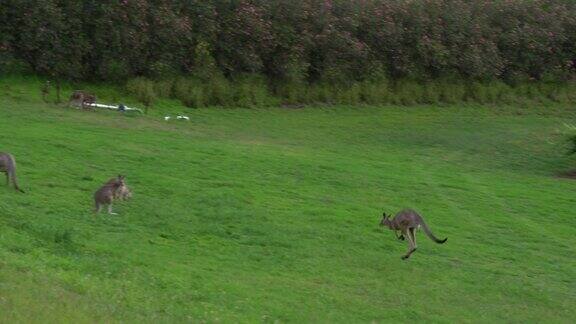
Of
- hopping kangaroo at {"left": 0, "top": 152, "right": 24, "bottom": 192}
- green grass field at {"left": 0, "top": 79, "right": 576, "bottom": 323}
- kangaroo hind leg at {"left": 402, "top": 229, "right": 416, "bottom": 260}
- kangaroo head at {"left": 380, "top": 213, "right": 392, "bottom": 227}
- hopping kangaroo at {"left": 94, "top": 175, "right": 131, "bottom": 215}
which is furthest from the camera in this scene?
kangaroo head at {"left": 380, "top": 213, "right": 392, "bottom": 227}

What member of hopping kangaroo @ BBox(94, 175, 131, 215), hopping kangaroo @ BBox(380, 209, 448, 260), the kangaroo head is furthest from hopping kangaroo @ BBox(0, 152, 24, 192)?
hopping kangaroo @ BBox(380, 209, 448, 260)

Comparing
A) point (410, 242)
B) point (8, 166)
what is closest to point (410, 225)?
point (410, 242)

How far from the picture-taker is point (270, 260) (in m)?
16.5

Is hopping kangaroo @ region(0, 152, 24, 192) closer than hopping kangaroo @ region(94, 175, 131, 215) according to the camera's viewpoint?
No

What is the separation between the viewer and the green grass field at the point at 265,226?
1355cm

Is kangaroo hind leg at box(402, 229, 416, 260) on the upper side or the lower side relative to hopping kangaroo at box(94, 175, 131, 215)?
lower

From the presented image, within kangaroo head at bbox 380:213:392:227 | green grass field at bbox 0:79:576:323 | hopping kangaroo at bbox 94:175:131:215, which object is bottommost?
green grass field at bbox 0:79:576:323

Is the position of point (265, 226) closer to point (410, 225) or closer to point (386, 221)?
point (386, 221)

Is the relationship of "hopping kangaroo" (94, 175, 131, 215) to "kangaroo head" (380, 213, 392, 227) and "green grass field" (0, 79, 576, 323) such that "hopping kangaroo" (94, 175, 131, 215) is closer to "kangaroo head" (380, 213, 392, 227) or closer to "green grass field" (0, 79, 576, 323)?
"green grass field" (0, 79, 576, 323)

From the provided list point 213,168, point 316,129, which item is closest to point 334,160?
point 213,168

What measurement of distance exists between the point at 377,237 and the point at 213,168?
→ 5686mm

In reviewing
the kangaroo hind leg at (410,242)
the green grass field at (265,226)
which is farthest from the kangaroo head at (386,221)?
the kangaroo hind leg at (410,242)

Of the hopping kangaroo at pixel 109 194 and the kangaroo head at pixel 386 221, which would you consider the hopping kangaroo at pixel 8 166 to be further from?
the kangaroo head at pixel 386 221

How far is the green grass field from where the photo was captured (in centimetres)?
1355
